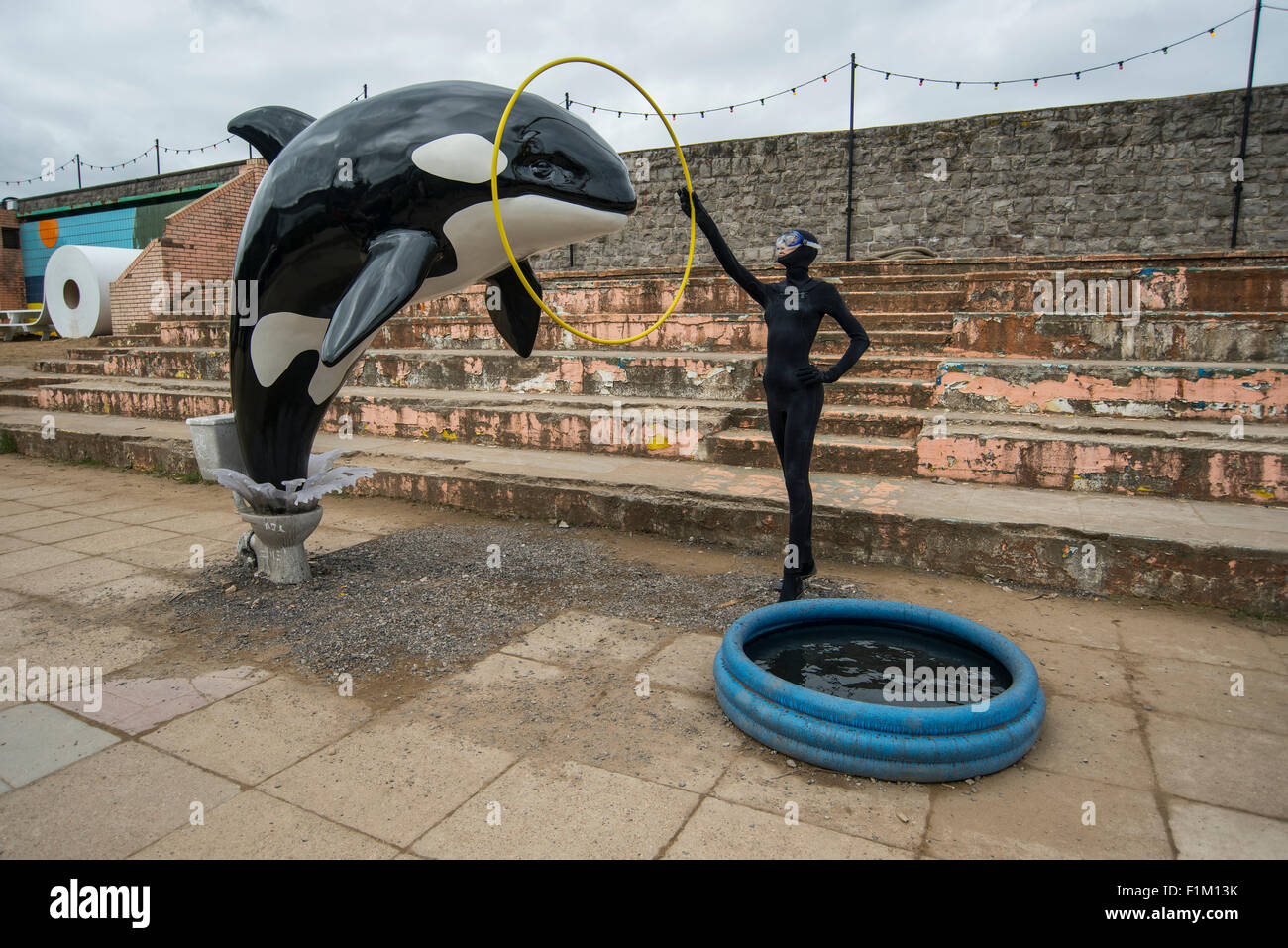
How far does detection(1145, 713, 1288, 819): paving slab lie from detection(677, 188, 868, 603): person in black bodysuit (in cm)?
167

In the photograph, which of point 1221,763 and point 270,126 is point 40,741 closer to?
point 270,126

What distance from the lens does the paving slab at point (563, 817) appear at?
7.29ft

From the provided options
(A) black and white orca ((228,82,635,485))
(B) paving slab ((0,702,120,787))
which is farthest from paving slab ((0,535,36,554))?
(A) black and white orca ((228,82,635,485))

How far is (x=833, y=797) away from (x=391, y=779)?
58.5 inches

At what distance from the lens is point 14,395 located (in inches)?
456

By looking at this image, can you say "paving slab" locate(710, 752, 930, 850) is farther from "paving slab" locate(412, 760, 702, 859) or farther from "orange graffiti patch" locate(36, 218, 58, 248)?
"orange graffiti patch" locate(36, 218, 58, 248)

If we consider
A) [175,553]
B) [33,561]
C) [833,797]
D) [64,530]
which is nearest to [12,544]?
[64,530]

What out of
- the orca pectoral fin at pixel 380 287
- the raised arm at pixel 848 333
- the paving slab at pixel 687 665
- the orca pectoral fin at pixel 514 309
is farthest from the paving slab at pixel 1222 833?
the orca pectoral fin at pixel 514 309

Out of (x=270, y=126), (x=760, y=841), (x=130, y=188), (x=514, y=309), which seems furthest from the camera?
(x=130, y=188)

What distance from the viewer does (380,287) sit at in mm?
3182

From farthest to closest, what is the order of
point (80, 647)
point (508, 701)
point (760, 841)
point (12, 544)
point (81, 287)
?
point (81, 287)
point (12, 544)
point (80, 647)
point (508, 701)
point (760, 841)

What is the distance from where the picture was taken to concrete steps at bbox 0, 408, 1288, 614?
405cm

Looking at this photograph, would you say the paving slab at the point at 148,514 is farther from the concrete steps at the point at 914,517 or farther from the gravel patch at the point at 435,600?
the gravel patch at the point at 435,600

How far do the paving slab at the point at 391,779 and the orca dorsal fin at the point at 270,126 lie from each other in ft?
10.4
